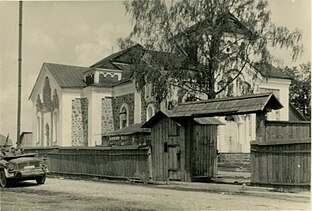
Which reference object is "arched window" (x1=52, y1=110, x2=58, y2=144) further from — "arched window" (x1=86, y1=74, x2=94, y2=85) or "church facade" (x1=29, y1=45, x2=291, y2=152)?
"arched window" (x1=86, y1=74, x2=94, y2=85)

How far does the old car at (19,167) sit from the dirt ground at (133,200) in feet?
4.39

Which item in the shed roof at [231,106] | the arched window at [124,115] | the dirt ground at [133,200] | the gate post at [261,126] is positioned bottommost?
the dirt ground at [133,200]

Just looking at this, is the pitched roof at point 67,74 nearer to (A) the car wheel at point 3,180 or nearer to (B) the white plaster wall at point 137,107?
(B) the white plaster wall at point 137,107

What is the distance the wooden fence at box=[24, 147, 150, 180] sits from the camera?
21.0 meters

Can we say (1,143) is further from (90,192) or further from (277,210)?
(277,210)

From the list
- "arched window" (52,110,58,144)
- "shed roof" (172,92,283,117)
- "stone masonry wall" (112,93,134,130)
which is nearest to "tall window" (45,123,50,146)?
"arched window" (52,110,58,144)

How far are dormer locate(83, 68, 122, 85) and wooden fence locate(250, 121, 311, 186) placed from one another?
28.7m

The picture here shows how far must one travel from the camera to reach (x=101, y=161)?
23.1m

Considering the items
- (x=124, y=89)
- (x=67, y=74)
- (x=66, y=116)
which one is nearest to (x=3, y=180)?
(x=124, y=89)

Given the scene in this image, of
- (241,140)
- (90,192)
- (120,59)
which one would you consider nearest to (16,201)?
(90,192)

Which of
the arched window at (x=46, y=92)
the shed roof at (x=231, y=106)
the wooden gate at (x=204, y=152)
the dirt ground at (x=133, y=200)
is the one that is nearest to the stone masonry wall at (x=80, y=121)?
the arched window at (x=46, y=92)

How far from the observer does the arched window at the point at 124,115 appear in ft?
138

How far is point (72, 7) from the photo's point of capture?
13352 millimetres

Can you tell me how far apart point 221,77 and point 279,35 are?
407cm
